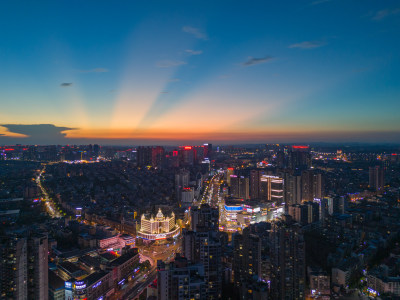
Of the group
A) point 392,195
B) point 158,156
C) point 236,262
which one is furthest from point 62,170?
point 392,195

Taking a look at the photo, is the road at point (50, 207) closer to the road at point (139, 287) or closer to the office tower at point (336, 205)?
the road at point (139, 287)

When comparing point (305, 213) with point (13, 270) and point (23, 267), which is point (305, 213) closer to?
point (23, 267)

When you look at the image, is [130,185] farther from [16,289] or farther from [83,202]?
[16,289]

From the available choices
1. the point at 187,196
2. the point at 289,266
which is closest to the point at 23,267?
the point at 289,266

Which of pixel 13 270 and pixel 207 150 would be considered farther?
pixel 207 150

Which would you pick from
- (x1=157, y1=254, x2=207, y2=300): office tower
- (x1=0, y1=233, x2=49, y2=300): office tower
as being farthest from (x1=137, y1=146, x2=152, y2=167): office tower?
(x1=157, y1=254, x2=207, y2=300): office tower

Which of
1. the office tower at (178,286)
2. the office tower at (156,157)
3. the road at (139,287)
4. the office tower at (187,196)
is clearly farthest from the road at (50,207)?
the office tower at (156,157)
